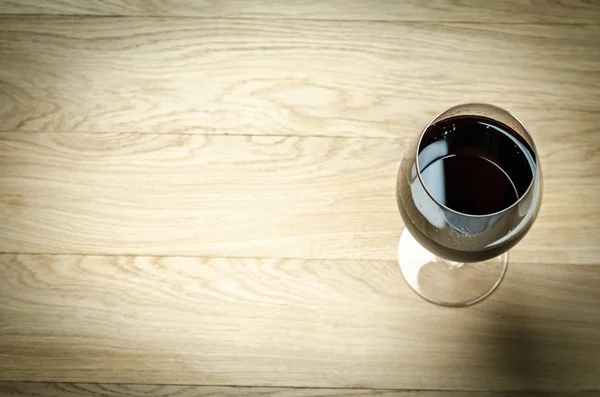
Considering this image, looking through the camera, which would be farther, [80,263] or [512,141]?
[80,263]

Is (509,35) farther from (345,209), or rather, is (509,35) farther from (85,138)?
(85,138)

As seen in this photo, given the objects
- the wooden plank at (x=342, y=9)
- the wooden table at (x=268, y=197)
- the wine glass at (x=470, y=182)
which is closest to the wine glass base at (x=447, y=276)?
the wooden table at (x=268, y=197)

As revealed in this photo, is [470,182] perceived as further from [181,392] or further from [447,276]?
[181,392]

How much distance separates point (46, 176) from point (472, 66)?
1.62 ft

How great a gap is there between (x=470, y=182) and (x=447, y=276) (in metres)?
0.17

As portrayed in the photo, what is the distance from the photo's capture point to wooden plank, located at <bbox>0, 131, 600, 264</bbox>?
0.64m

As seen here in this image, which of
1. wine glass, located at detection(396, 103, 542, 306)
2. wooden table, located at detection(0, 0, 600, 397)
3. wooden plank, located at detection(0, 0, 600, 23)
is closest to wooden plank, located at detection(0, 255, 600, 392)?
wooden table, located at detection(0, 0, 600, 397)

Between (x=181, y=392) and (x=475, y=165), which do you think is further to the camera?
(x=181, y=392)

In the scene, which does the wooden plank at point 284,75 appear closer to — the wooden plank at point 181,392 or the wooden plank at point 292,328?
the wooden plank at point 292,328

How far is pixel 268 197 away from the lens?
25.8 inches

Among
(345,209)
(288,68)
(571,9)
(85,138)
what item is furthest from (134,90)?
(571,9)

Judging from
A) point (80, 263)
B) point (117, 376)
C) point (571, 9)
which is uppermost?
point (571, 9)

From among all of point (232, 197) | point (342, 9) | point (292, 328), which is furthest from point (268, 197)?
point (342, 9)

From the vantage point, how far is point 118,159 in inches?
26.5
